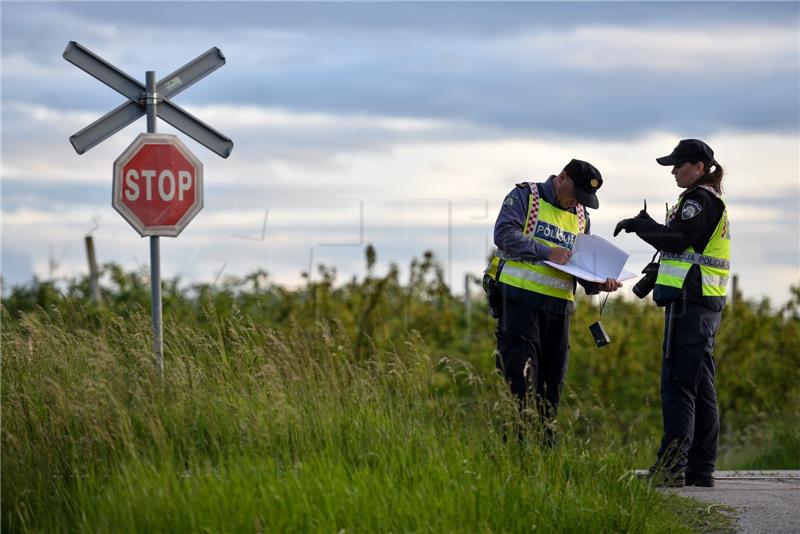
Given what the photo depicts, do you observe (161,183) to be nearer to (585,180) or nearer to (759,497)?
(585,180)

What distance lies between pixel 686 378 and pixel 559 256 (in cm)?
124

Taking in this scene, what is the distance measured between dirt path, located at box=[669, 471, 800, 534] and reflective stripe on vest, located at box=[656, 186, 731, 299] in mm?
1390

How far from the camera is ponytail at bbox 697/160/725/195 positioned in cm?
866

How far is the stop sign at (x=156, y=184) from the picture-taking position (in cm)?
992

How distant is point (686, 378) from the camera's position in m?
8.70

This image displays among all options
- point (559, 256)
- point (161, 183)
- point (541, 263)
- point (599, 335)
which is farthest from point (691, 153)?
point (161, 183)

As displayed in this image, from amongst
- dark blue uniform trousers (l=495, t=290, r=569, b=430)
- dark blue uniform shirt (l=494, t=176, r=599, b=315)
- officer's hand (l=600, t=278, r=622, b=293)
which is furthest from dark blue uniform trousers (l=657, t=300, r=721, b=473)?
dark blue uniform trousers (l=495, t=290, r=569, b=430)

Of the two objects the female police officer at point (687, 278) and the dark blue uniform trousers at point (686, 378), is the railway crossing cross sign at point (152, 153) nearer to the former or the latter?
the female police officer at point (687, 278)

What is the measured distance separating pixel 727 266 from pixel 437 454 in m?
2.74

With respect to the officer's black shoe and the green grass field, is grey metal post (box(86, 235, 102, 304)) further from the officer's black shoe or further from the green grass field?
the officer's black shoe

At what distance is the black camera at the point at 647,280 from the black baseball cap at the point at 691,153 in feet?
2.58

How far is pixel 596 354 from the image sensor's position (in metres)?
17.9

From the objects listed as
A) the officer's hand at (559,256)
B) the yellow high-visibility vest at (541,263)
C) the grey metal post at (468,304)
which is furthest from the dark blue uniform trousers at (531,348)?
the grey metal post at (468,304)

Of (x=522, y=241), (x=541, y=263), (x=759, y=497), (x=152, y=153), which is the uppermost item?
(x=152, y=153)
